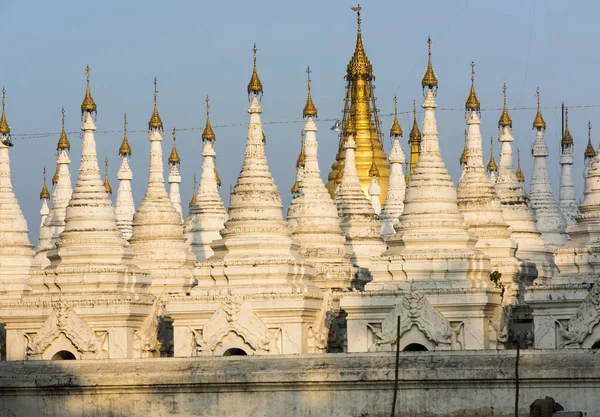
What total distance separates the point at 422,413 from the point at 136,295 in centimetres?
2145

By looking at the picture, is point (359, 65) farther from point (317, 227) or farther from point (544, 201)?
point (317, 227)

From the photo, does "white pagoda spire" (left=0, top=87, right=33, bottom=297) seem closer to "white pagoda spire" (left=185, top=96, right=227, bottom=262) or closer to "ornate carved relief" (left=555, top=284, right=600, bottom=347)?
"white pagoda spire" (left=185, top=96, right=227, bottom=262)

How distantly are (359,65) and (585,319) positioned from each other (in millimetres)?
34472

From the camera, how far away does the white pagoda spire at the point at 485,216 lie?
67625 millimetres

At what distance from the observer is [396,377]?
129ft

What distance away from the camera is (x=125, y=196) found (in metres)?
80.5

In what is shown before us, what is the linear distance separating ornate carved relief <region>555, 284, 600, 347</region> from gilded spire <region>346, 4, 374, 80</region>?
33.0m

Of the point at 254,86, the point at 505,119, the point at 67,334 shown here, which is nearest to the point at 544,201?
the point at 505,119

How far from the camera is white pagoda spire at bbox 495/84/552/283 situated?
71000 mm

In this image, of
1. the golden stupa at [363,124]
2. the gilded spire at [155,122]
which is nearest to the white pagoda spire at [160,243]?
the gilded spire at [155,122]

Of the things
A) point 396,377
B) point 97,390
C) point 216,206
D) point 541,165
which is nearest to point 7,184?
point 216,206

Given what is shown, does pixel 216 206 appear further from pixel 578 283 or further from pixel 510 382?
pixel 510 382

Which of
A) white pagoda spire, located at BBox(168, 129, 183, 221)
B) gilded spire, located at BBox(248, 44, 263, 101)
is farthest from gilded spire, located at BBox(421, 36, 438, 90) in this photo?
white pagoda spire, located at BBox(168, 129, 183, 221)

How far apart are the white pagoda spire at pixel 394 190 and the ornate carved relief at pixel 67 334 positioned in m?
17.7
